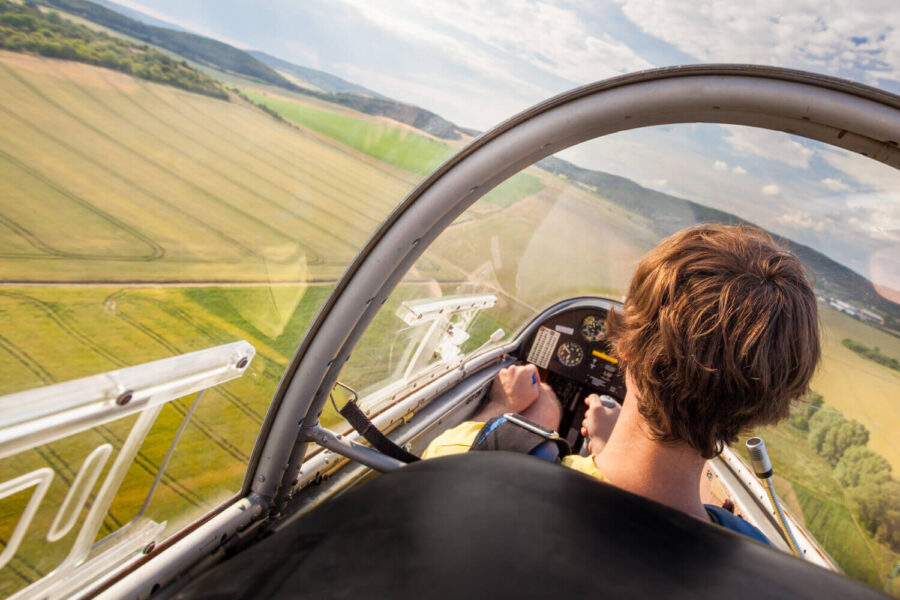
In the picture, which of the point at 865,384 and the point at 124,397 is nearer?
the point at 124,397

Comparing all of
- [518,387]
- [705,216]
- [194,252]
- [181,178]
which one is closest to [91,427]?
[194,252]

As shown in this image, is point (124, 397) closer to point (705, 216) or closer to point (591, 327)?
point (705, 216)

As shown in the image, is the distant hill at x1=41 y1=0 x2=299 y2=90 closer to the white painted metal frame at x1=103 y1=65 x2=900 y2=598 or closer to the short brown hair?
the white painted metal frame at x1=103 y1=65 x2=900 y2=598

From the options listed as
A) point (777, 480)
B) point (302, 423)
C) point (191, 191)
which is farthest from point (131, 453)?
point (777, 480)

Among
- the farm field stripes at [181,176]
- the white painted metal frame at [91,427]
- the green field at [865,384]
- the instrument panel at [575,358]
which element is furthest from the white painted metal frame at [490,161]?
the instrument panel at [575,358]

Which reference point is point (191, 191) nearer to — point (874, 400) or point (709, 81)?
point (709, 81)

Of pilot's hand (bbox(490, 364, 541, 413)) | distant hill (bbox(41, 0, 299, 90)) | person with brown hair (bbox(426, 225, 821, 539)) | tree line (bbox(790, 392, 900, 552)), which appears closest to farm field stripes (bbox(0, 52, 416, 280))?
distant hill (bbox(41, 0, 299, 90))
